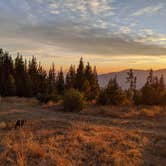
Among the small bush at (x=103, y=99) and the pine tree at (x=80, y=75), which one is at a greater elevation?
the pine tree at (x=80, y=75)

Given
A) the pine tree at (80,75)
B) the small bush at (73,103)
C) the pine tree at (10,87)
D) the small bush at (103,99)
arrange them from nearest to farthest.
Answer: the small bush at (73,103)
the small bush at (103,99)
the pine tree at (10,87)
the pine tree at (80,75)

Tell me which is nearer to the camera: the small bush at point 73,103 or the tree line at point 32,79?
the small bush at point 73,103

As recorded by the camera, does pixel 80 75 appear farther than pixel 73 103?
Yes

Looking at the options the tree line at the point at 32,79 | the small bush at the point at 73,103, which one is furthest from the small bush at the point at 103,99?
the tree line at the point at 32,79

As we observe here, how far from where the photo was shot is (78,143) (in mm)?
8664

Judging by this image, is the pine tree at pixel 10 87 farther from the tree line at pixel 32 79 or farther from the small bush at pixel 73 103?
the small bush at pixel 73 103

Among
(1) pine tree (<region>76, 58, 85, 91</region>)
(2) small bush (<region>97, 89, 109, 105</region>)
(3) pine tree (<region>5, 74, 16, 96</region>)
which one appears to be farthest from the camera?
(1) pine tree (<region>76, 58, 85, 91</region>)

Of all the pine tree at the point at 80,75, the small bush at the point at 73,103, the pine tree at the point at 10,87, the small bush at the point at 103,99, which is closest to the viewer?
the small bush at the point at 73,103

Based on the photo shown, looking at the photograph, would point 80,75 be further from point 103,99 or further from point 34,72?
point 103,99

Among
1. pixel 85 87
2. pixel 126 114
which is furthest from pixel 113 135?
pixel 85 87

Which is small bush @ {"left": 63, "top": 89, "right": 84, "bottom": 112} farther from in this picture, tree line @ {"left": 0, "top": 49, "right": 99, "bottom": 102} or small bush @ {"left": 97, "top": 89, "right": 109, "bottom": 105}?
tree line @ {"left": 0, "top": 49, "right": 99, "bottom": 102}

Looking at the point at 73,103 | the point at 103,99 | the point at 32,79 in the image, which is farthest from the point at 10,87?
the point at 73,103

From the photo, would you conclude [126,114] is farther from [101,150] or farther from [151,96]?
[101,150]

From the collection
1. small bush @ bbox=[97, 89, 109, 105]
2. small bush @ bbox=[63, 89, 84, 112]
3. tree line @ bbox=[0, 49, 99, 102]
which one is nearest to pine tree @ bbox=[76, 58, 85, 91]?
tree line @ bbox=[0, 49, 99, 102]
